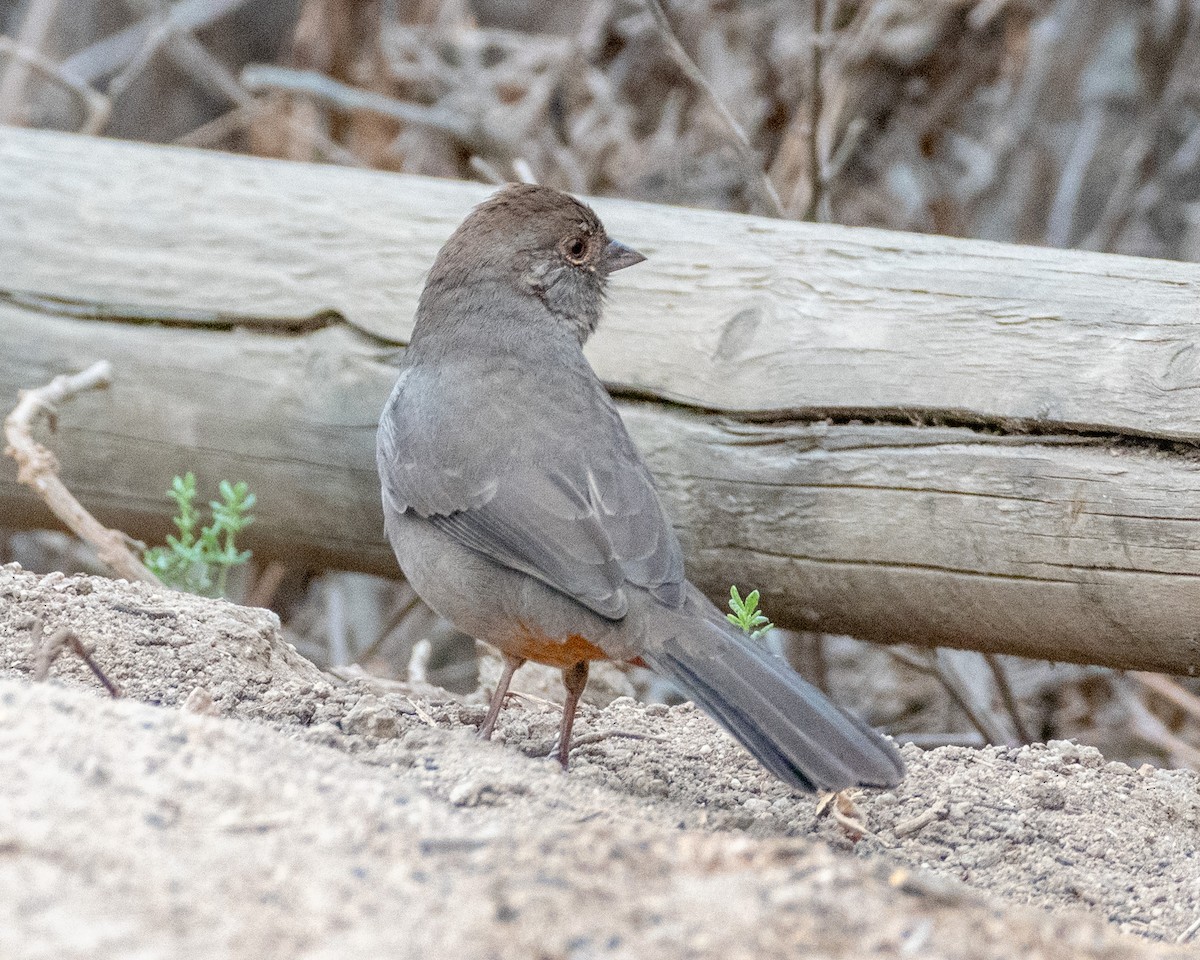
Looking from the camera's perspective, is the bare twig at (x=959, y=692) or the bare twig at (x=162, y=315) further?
the bare twig at (x=959, y=692)

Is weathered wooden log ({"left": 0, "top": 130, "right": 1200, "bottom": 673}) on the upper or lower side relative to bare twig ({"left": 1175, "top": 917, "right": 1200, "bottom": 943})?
upper

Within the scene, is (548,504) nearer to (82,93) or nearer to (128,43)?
(82,93)

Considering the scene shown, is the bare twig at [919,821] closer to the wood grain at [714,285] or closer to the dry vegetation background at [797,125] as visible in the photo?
the wood grain at [714,285]

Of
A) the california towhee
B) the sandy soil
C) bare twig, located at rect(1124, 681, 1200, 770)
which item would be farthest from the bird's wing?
bare twig, located at rect(1124, 681, 1200, 770)

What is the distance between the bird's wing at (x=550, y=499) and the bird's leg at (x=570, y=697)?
360 millimetres

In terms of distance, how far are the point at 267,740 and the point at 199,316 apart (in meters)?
2.59

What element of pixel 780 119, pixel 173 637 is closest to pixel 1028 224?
pixel 780 119

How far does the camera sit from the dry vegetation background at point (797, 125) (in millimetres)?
7035

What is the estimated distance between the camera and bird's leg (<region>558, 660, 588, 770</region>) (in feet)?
11.8

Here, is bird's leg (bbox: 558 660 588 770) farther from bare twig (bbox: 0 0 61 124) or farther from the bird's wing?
bare twig (bbox: 0 0 61 124)

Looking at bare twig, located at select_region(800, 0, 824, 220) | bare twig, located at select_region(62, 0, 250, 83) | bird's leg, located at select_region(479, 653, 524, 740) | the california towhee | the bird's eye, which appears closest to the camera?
the california towhee

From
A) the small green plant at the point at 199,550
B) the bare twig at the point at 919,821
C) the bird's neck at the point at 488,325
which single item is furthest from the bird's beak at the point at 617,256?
the bare twig at the point at 919,821

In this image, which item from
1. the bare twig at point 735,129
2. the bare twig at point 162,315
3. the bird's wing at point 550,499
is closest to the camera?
the bird's wing at point 550,499

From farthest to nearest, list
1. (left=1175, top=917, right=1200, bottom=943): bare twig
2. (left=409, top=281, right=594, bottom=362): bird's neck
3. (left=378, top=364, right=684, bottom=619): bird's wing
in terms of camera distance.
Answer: (left=409, top=281, right=594, bottom=362): bird's neck
(left=378, top=364, right=684, bottom=619): bird's wing
(left=1175, top=917, right=1200, bottom=943): bare twig
